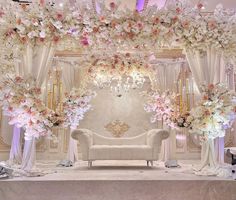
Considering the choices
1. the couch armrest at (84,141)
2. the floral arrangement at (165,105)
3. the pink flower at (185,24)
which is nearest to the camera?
the pink flower at (185,24)

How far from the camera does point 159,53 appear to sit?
776 cm

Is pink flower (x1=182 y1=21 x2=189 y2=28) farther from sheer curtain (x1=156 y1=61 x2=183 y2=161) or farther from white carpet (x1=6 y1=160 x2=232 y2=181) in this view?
sheer curtain (x1=156 y1=61 x2=183 y2=161)

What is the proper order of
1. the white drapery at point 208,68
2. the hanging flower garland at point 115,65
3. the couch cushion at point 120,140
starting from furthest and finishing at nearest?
the couch cushion at point 120,140 → the hanging flower garland at point 115,65 → the white drapery at point 208,68

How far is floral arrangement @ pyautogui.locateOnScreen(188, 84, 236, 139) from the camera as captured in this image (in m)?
3.63

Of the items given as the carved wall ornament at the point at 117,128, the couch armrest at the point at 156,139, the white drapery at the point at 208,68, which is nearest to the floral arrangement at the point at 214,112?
the white drapery at the point at 208,68

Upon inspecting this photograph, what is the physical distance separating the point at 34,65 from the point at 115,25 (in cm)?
132

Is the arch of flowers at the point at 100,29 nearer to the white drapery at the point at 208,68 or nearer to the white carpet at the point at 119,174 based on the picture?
the white drapery at the point at 208,68

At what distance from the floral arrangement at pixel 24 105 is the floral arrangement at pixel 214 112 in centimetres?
212

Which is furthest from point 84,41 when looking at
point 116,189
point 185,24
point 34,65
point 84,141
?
point 84,141

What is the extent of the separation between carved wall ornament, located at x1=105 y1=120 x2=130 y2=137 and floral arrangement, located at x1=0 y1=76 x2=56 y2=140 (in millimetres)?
4037

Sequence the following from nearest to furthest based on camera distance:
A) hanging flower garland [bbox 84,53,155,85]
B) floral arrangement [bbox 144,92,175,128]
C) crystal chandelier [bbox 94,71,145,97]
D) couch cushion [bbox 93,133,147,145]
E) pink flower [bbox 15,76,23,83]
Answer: pink flower [bbox 15,76,23,83], floral arrangement [bbox 144,92,175,128], hanging flower garland [bbox 84,53,155,85], couch cushion [bbox 93,133,147,145], crystal chandelier [bbox 94,71,145,97]

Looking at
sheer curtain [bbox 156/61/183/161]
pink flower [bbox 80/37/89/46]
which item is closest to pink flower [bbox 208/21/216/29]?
pink flower [bbox 80/37/89/46]

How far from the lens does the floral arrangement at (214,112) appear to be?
363cm

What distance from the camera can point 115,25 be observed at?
12.1ft
